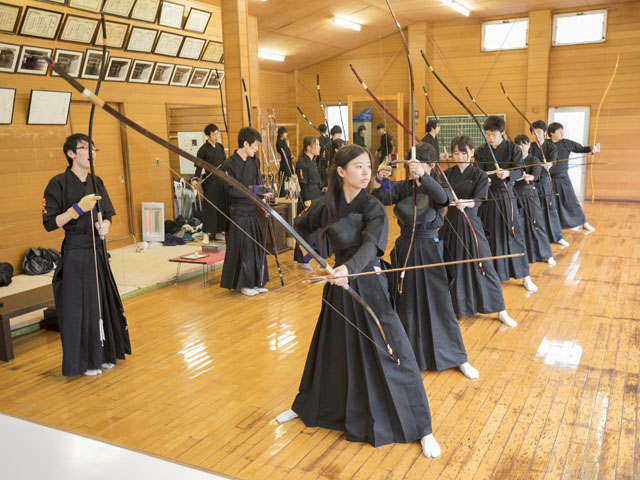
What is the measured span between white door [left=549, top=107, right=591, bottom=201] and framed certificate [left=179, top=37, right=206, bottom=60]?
619 cm

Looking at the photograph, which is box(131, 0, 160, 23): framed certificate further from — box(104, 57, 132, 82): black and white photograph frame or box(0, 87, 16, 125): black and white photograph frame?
box(0, 87, 16, 125): black and white photograph frame

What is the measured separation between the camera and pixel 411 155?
267 centimetres

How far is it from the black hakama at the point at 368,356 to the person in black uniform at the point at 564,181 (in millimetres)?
5097

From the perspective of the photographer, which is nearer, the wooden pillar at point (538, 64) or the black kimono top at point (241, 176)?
the black kimono top at point (241, 176)

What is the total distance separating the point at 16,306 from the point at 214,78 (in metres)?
5.07

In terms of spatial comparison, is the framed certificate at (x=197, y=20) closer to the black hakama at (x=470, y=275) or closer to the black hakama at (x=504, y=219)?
the black hakama at (x=504, y=219)

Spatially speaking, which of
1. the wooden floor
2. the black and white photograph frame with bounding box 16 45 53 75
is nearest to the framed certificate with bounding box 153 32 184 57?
the black and white photograph frame with bounding box 16 45 53 75

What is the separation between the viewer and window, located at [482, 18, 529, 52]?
32.5ft

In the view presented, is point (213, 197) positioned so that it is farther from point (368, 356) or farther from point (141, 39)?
point (368, 356)

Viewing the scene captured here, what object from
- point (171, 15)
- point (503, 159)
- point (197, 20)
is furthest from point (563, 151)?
point (171, 15)

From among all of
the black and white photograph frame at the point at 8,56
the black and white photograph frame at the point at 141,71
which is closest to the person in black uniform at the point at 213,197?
the black and white photograph frame at the point at 141,71

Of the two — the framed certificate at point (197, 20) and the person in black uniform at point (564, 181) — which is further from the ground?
the framed certificate at point (197, 20)

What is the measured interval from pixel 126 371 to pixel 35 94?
340 centimetres

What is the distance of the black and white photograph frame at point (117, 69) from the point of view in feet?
20.7
